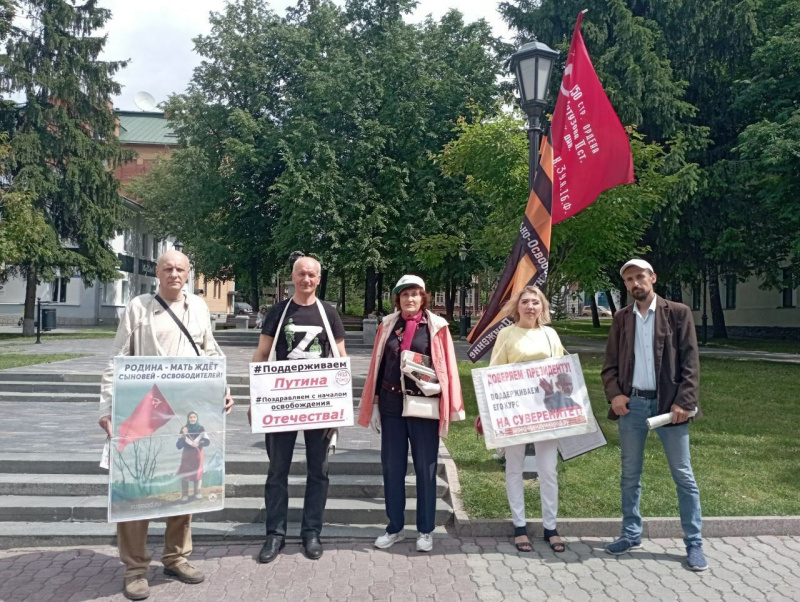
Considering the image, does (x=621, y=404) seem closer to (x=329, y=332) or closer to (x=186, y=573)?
(x=329, y=332)

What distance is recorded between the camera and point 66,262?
91.8 feet

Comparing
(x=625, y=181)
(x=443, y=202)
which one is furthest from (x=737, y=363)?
(x=625, y=181)

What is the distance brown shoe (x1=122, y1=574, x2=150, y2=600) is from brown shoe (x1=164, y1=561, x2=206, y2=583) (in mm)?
260

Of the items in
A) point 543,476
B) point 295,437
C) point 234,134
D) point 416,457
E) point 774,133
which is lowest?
point 543,476

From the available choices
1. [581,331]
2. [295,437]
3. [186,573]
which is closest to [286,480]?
[295,437]

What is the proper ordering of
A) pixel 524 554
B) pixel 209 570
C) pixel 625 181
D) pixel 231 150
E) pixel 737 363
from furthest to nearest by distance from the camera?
pixel 231 150 → pixel 737 363 → pixel 625 181 → pixel 524 554 → pixel 209 570

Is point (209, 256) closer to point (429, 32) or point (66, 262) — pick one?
point (66, 262)

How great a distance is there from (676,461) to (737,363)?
16.4 metres

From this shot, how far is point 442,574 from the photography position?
4.85 m

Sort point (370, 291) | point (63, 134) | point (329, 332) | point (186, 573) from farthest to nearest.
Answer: point (370, 291), point (63, 134), point (329, 332), point (186, 573)

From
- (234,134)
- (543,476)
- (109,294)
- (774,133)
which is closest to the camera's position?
(543,476)

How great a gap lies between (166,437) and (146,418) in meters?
0.18

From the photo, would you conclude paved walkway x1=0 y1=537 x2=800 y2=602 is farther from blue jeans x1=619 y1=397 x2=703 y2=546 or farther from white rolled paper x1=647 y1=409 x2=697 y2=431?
white rolled paper x1=647 y1=409 x2=697 y2=431

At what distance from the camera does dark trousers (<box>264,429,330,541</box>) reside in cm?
503
